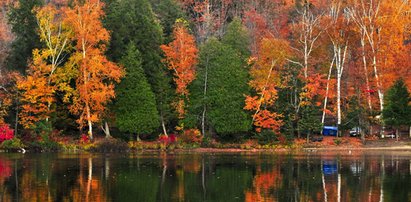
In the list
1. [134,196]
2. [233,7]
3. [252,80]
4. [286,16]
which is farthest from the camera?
[233,7]

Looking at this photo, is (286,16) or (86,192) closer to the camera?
(86,192)

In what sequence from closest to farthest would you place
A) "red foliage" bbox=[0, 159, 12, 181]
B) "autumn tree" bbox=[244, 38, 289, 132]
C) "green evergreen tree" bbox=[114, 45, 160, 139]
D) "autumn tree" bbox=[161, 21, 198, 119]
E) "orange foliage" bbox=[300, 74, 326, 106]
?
"red foliage" bbox=[0, 159, 12, 181], "green evergreen tree" bbox=[114, 45, 160, 139], "autumn tree" bbox=[244, 38, 289, 132], "autumn tree" bbox=[161, 21, 198, 119], "orange foliage" bbox=[300, 74, 326, 106]

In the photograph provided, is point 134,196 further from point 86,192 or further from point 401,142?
point 401,142

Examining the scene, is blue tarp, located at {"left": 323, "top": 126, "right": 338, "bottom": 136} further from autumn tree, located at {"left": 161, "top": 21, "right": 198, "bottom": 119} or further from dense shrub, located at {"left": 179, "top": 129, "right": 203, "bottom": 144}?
autumn tree, located at {"left": 161, "top": 21, "right": 198, "bottom": 119}

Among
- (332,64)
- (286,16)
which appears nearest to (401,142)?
(332,64)

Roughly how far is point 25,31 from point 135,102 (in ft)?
43.0

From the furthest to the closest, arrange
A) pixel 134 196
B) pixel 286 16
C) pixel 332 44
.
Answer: pixel 286 16, pixel 332 44, pixel 134 196

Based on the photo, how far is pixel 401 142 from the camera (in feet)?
207

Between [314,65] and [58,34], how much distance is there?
28014 millimetres

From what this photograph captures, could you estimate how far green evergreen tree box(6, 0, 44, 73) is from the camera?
63.5 meters

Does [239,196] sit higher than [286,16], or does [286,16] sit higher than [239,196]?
[286,16]

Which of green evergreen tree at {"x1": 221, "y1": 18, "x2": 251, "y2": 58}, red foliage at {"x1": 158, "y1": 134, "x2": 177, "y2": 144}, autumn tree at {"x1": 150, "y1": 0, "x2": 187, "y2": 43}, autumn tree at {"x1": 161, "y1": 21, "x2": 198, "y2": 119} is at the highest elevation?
autumn tree at {"x1": 150, "y1": 0, "x2": 187, "y2": 43}

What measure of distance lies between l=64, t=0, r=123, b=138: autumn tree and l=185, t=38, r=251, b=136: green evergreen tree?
884 cm

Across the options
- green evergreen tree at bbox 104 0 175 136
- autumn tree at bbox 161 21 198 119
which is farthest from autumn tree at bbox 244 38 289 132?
green evergreen tree at bbox 104 0 175 136
